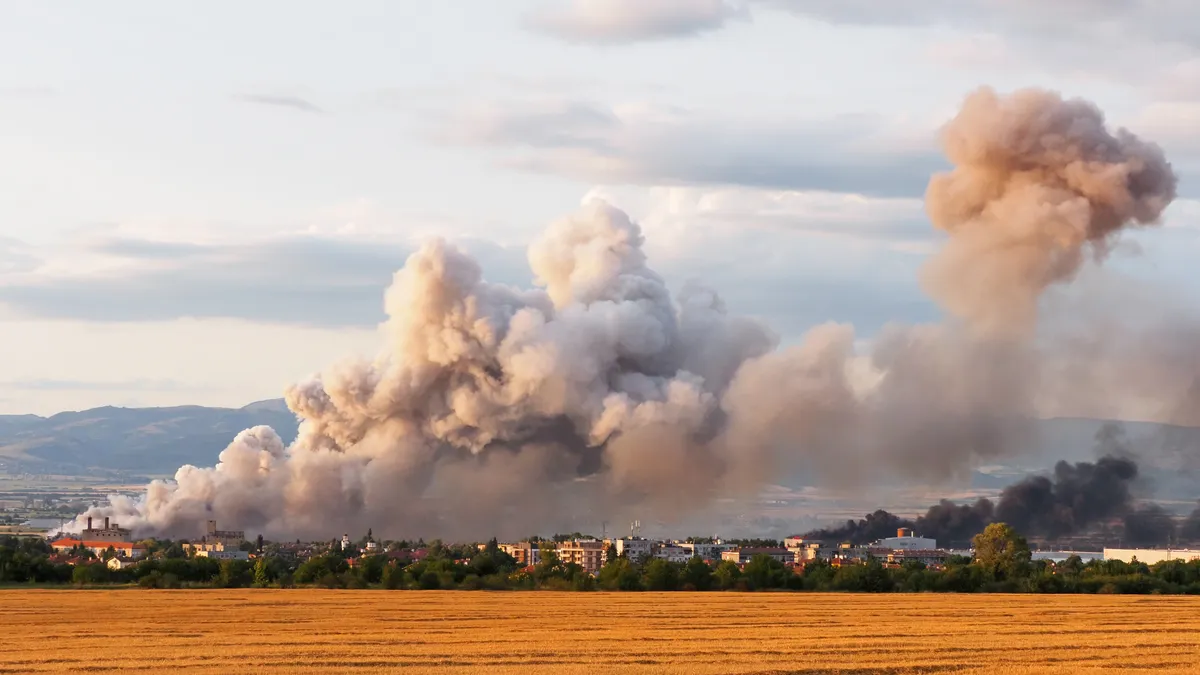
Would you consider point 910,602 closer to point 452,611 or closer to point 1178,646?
point 452,611

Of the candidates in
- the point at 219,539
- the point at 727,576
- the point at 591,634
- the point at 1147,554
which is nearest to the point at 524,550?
the point at 219,539

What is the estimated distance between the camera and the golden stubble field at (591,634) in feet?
125

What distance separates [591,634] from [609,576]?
1361 inches

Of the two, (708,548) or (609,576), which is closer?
(609,576)

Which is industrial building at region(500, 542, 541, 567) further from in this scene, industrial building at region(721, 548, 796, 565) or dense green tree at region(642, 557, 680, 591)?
dense green tree at region(642, 557, 680, 591)

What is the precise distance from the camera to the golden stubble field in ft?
125

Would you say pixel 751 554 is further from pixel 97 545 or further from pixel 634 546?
pixel 97 545

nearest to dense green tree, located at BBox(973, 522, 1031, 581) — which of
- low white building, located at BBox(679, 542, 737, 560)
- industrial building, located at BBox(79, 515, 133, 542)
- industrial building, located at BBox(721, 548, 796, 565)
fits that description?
industrial building, located at BBox(721, 548, 796, 565)

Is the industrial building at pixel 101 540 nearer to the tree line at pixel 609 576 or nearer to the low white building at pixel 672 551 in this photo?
the low white building at pixel 672 551

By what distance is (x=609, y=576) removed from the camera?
82.2m

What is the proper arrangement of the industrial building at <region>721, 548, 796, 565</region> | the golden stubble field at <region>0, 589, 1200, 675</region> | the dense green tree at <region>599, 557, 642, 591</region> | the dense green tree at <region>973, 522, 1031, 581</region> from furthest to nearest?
the industrial building at <region>721, 548, 796, 565</region>
the dense green tree at <region>973, 522, 1031, 581</region>
the dense green tree at <region>599, 557, 642, 591</region>
the golden stubble field at <region>0, 589, 1200, 675</region>

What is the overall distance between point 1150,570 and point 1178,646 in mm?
52440

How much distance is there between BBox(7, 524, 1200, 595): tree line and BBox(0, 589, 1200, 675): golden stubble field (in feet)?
33.5

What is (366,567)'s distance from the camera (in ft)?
276
